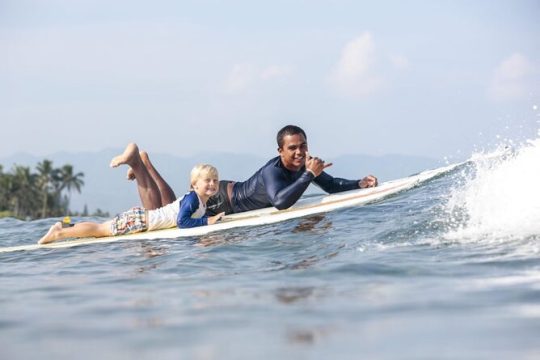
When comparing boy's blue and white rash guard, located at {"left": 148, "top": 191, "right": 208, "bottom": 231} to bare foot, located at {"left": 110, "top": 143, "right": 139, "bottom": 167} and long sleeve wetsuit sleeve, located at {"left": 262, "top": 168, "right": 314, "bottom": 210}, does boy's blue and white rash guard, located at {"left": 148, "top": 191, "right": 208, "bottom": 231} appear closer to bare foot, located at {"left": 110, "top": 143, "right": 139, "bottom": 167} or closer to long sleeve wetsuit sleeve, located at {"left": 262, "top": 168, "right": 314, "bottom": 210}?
bare foot, located at {"left": 110, "top": 143, "right": 139, "bottom": 167}

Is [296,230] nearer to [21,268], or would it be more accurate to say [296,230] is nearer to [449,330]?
[21,268]

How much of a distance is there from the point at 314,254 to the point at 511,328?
2.74 metres

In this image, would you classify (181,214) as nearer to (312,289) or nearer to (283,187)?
(283,187)

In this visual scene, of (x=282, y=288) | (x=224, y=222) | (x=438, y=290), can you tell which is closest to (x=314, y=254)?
(x=282, y=288)

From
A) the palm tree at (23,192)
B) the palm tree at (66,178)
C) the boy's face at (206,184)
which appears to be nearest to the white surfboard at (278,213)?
the boy's face at (206,184)

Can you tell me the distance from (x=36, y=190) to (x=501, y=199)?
85707 millimetres

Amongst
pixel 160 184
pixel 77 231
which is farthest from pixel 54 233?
pixel 160 184

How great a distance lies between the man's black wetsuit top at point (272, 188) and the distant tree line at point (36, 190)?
250 feet

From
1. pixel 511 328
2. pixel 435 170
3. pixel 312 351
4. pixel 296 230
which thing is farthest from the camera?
pixel 435 170

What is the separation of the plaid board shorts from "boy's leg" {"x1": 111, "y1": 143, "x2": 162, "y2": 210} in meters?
0.36

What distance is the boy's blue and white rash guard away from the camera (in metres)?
7.89

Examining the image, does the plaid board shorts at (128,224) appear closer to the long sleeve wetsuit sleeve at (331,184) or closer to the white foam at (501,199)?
the long sleeve wetsuit sleeve at (331,184)

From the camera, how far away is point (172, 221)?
838 cm

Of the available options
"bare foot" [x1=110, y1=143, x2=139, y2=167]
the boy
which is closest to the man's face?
the boy
